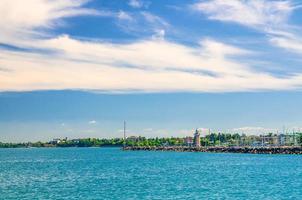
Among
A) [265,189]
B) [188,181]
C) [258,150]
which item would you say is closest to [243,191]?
[265,189]

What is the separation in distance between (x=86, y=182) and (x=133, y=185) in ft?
24.1

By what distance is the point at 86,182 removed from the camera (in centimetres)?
6191

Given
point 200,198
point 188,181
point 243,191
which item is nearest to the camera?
point 200,198

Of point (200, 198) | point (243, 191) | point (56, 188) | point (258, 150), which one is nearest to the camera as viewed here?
point (200, 198)

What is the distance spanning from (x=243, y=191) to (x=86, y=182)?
20.9 meters

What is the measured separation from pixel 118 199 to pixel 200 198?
24.9 ft

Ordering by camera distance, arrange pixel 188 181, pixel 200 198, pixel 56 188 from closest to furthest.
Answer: pixel 200 198 < pixel 56 188 < pixel 188 181

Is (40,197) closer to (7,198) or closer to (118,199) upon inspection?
(7,198)

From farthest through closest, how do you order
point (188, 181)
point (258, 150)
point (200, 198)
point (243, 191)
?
point (258, 150)
point (188, 181)
point (243, 191)
point (200, 198)

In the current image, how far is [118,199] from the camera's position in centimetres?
4634

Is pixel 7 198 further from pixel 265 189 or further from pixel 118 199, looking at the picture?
pixel 265 189

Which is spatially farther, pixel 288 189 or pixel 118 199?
pixel 288 189

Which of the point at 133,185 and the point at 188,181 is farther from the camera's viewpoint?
the point at 188,181

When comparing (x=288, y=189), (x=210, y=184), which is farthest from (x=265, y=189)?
(x=210, y=184)
